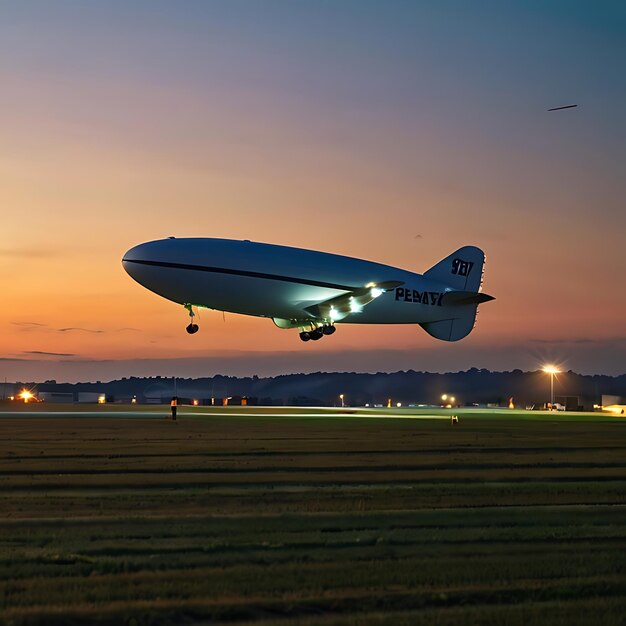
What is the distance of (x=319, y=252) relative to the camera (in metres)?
76.9

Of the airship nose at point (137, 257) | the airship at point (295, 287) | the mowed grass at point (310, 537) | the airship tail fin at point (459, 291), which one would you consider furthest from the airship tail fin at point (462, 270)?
the mowed grass at point (310, 537)

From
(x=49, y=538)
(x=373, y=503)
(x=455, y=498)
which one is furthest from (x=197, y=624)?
(x=455, y=498)

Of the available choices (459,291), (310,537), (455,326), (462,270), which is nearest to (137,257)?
(459,291)

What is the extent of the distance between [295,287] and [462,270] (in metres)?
34.0

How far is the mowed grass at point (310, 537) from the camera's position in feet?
39.3

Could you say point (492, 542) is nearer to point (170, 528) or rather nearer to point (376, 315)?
point (170, 528)

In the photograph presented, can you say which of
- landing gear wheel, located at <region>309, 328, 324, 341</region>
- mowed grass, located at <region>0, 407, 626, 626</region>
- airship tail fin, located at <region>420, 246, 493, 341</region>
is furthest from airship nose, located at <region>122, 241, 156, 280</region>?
airship tail fin, located at <region>420, 246, 493, 341</region>

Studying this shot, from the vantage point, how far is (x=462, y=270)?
10162 centimetres

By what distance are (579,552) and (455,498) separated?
23.3 ft

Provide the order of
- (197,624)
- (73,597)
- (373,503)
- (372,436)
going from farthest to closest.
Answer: (372,436) < (373,503) < (73,597) < (197,624)

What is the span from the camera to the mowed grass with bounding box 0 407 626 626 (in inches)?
471

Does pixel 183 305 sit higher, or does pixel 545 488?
pixel 183 305

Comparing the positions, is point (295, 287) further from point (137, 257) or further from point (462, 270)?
point (462, 270)

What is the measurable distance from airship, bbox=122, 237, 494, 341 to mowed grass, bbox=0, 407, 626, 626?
112 feet
